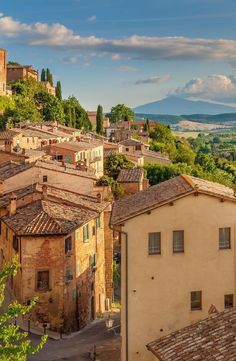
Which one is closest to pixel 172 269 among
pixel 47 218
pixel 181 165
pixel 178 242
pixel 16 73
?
pixel 178 242

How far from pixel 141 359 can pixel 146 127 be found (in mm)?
127229

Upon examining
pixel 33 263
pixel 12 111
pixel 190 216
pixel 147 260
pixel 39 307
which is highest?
pixel 12 111

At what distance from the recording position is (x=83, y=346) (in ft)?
99.5

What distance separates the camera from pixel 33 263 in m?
32.6

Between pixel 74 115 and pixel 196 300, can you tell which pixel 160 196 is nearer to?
pixel 196 300

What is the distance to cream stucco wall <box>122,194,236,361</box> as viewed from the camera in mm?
23156

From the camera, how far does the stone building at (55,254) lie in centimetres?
3256

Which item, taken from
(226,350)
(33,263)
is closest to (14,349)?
(226,350)

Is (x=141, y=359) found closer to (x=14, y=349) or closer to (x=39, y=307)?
(x=14, y=349)

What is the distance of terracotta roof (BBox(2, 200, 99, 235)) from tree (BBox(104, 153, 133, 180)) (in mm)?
38753

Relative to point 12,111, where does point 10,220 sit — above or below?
below

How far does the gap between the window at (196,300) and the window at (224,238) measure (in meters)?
2.19

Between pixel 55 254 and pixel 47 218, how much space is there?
2.20 metres

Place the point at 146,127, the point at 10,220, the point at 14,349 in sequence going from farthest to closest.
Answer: the point at 146,127 < the point at 10,220 < the point at 14,349
